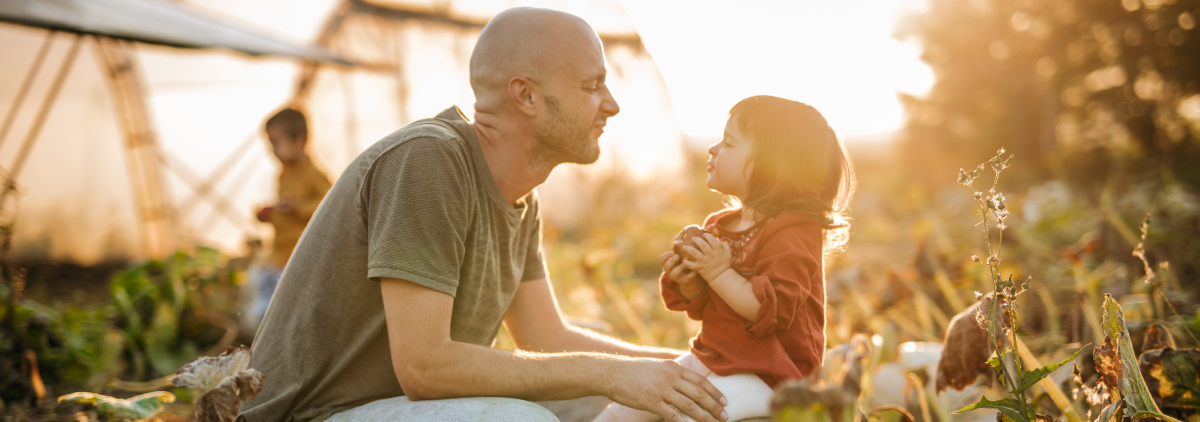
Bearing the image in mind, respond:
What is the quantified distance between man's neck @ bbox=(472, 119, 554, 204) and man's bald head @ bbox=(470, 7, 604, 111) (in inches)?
3.0

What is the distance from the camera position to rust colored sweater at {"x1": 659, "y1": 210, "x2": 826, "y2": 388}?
154cm

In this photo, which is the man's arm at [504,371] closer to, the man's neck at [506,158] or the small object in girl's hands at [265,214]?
the man's neck at [506,158]

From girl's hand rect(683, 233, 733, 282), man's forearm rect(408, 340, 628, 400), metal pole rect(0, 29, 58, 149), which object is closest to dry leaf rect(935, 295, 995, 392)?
girl's hand rect(683, 233, 733, 282)

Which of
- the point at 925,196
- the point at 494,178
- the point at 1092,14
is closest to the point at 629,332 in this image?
the point at 494,178

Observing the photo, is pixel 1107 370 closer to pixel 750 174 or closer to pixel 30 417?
pixel 750 174

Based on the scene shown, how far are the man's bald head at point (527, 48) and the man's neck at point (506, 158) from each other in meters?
0.08

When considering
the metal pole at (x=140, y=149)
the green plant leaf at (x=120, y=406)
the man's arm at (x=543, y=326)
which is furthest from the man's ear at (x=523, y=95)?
the metal pole at (x=140, y=149)

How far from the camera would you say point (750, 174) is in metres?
1.74

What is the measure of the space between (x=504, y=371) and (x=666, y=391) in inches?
15.2

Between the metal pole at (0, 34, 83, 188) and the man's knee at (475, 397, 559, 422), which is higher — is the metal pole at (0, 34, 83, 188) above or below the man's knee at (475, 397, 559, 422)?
above

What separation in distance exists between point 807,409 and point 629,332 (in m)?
3.31

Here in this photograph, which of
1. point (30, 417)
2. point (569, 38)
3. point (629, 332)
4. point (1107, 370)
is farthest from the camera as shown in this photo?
point (629, 332)

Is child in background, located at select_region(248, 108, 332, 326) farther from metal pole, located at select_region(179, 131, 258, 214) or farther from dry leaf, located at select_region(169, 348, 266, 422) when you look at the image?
metal pole, located at select_region(179, 131, 258, 214)

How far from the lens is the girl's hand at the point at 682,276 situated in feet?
5.41
